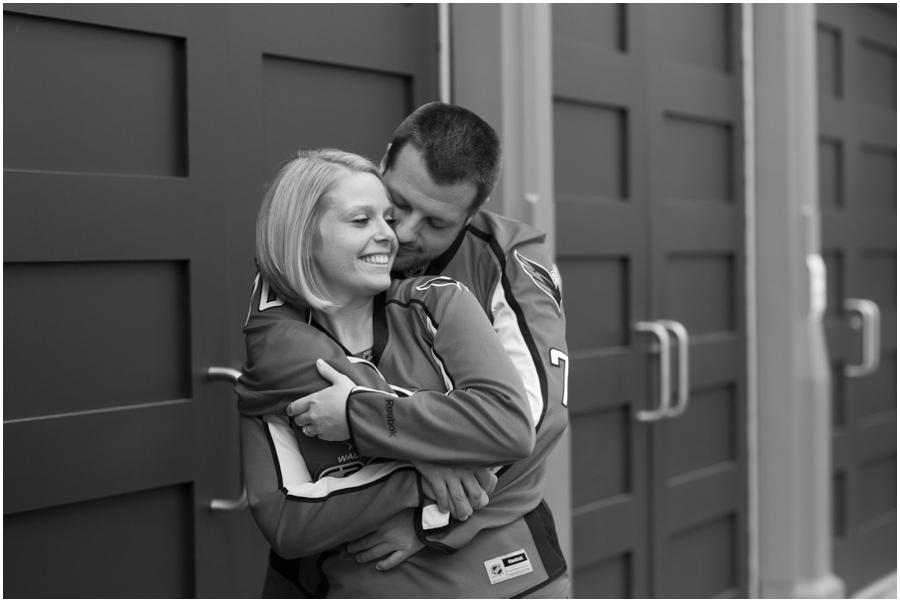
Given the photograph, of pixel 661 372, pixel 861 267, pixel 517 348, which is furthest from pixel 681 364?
pixel 517 348

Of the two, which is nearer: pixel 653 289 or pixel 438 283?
pixel 438 283

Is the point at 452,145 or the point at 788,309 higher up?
the point at 452,145

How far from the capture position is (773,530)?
3195 millimetres

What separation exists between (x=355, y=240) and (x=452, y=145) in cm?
20

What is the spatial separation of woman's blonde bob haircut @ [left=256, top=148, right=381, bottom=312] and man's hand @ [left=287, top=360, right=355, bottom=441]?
108 mm

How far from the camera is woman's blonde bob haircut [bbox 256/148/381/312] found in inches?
51.8

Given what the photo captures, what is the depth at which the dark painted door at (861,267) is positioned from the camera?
3.51m

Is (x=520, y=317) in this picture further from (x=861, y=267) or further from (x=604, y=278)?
(x=861, y=267)

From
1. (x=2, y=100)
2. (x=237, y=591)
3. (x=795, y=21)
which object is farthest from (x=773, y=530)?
(x=2, y=100)

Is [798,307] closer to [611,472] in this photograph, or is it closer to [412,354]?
[611,472]

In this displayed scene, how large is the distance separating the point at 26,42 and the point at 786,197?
2.27 meters

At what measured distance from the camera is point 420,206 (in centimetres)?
141

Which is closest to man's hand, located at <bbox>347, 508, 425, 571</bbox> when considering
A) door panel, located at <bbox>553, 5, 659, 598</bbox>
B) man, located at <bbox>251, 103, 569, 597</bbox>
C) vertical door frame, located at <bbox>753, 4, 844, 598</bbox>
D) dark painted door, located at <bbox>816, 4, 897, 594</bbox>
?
man, located at <bbox>251, 103, 569, 597</bbox>

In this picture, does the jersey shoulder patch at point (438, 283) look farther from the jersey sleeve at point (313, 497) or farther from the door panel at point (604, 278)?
the door panel at point (604, 278)
